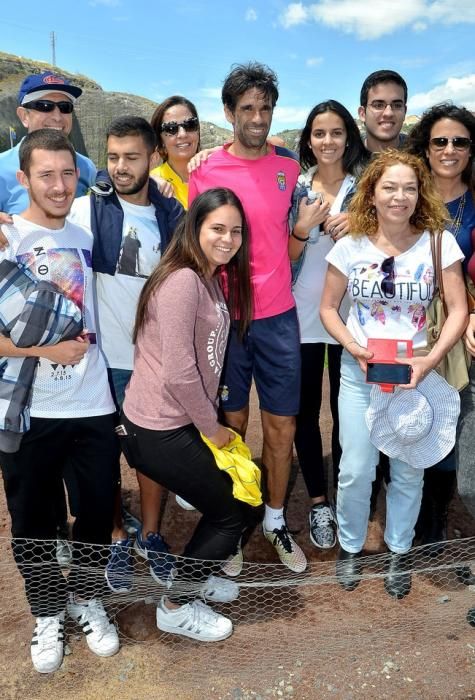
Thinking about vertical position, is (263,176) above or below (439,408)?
above

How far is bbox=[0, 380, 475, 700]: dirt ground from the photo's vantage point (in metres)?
2.60

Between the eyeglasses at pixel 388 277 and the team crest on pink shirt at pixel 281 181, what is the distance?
767 millimetres

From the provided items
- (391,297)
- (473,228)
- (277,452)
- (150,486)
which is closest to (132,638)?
(150,486)

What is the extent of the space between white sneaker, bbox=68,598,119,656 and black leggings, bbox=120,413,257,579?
0.73 meters

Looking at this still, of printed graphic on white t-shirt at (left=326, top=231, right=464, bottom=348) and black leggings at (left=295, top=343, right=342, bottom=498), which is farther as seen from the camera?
black leggings at (left=295, top=343, right=342, bottom=498)

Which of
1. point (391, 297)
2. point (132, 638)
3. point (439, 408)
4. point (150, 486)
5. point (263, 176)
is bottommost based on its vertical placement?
point (132, 638)

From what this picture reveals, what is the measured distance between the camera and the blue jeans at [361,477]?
3021 mm

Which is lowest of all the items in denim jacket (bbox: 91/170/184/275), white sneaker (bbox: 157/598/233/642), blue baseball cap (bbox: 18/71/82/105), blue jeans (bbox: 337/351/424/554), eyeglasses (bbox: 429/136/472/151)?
white sneaker (bbox: 157/598/233/642)

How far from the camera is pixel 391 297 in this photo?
285 cm

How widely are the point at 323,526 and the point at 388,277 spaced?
1.84 metres

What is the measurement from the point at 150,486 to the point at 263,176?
1.96 metres

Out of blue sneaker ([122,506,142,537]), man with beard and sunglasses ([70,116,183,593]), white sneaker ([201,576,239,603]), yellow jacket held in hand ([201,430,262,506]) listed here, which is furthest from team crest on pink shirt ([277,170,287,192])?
blue sneaker ([122,506,142,537])

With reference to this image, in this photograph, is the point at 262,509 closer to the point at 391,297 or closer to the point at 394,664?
the point at 394,664

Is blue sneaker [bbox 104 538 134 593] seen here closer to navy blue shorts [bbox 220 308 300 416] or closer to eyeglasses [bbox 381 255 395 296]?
navy blue shorts [bbox 220 308 300 416]
